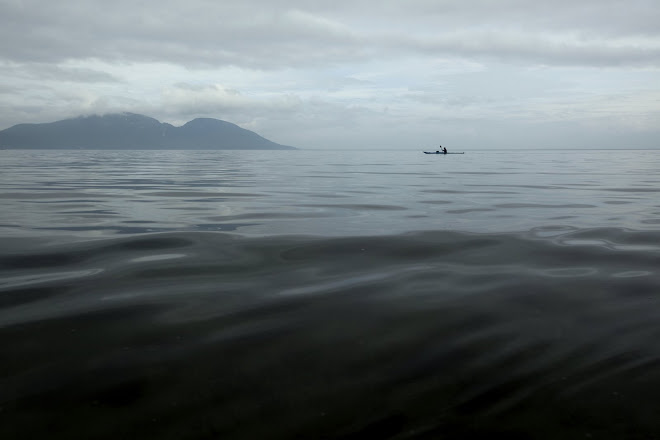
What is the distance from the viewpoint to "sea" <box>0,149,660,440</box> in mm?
3023

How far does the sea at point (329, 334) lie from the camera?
119 inches

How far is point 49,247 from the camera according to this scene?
8125mm

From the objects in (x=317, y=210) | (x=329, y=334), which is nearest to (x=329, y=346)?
(x=329, y=334)

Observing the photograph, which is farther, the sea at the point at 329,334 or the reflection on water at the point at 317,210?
the reflection on water at the point at 317,210

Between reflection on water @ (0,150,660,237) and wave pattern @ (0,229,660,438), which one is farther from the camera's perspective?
reflection on water @ (0,150,660,237)

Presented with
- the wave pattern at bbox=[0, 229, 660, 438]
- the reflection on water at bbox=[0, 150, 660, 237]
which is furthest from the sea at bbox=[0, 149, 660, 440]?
the reflection on water at bbox=[0, 150, 660, 237]

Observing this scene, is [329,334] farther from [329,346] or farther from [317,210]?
[317,210]

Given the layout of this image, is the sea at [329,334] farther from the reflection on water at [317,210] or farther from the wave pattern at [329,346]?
the reflection on water at [317,210]

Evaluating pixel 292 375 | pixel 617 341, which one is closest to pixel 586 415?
pixel 617 341

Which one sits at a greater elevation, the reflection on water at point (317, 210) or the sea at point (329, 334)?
the reflection on water at point (317, 210)

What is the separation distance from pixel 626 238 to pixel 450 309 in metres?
5.99

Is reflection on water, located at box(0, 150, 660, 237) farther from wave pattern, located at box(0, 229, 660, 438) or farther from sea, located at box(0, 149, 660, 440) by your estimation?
wave pattern, located at box(0, 229, 660, 438)

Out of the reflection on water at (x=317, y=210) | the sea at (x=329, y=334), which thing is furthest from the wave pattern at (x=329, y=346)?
the reflection on water at (x=317, y=210)

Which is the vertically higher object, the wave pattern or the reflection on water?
the reflection on water
